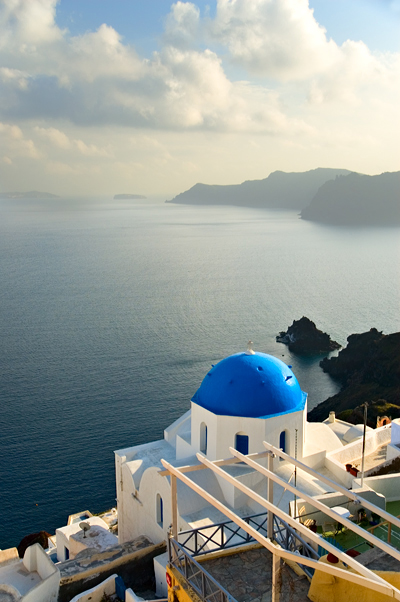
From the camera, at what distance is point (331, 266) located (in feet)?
399

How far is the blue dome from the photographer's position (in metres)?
20.8

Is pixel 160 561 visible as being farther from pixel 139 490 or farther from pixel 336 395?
pixel 336 395

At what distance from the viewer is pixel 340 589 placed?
28.3 ft

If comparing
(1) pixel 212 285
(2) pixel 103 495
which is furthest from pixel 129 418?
(1) pixel 212 285

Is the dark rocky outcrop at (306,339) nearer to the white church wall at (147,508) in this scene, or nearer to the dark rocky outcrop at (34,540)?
the dark rocky outcrop at (34,540)

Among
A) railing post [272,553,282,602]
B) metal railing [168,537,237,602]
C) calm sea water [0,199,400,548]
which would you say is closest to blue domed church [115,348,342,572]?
metal railing [168,537,237,602]

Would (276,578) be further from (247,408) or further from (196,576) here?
(247,408)

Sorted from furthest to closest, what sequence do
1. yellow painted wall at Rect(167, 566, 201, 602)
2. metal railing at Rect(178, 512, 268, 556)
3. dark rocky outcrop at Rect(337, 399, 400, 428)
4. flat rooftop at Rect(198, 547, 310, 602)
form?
dark rocky outcrop at Rect(337, 399, 400, 428) < metal railing at Rect(178, 512, 268, 556) < yellow painted wall at Rect(167, 566, 201, 602) < flat rooftop at Rect(198, 547, 310, 602)

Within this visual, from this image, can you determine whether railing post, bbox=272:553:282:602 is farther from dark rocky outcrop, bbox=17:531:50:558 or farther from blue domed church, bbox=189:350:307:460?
dark rocky outcrop, bbox=17:531:50:558

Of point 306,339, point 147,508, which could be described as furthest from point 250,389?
point 306,339

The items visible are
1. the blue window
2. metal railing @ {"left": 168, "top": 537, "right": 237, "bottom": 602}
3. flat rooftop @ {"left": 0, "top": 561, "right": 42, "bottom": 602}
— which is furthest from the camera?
the blue window

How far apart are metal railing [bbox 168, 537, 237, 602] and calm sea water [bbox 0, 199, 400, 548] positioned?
84.3 ft

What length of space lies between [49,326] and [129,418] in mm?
29336

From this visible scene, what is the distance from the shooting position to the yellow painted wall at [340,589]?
330 inches
